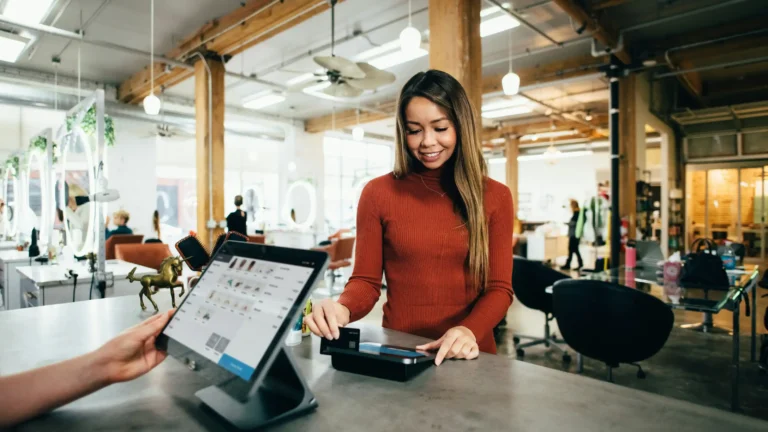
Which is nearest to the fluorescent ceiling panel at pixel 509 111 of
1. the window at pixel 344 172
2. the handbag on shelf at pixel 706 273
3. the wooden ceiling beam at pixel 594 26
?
the wooden ceiling beam at pixel 594 26

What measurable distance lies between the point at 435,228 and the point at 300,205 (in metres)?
11.4

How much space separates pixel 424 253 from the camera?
4.39 ft

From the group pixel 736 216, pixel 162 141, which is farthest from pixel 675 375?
pixel 162 141

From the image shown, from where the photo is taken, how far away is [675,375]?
11.2 feet

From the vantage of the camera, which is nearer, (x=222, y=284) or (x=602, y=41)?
(x=222, y=284)

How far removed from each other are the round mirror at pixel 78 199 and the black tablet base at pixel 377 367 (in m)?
2.91

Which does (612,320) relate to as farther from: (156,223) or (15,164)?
(156,223)

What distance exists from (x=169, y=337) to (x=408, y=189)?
802mm

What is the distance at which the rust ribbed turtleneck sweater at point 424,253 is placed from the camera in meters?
1.33

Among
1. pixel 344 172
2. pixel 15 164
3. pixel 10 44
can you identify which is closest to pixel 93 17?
pixel 10 44

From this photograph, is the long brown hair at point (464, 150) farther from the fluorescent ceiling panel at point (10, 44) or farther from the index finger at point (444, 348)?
the fluorescent ceiling panel at point (10, 44)

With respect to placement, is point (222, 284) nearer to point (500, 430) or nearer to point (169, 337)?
point (169, 337)

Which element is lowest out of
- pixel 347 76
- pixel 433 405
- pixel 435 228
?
pixel 433 405

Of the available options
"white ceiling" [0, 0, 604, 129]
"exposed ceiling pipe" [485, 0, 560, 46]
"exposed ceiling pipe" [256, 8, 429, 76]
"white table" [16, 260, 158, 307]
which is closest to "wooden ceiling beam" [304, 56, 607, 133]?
"white ceiling" [0, 0, 604, 129]
